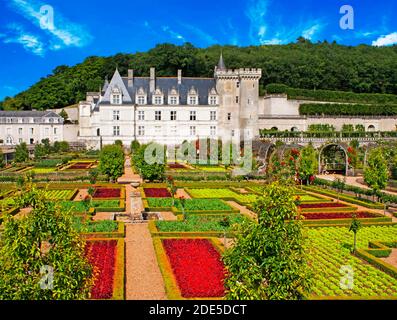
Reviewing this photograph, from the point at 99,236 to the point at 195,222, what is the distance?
4.88 meters

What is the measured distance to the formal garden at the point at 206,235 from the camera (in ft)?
27.8

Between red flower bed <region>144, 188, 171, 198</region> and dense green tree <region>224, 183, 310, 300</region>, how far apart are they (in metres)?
19.6

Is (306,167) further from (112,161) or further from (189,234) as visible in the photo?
(189,234)

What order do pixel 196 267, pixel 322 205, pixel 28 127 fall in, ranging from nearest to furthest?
1. pixel 196 267
2. pixel 322 205
3. pixel 28 127

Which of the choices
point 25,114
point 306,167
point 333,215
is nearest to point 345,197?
point 306,167

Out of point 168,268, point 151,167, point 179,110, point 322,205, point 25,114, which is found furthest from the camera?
point 25,114

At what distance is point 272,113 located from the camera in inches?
2662

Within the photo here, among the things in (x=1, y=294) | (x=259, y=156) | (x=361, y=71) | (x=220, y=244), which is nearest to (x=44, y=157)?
(x=259, y=156)

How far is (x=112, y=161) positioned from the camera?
3275 centimetres

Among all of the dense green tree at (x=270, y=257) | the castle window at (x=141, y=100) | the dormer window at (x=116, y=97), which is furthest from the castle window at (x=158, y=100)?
the dense green tree at (x=270, y=257)

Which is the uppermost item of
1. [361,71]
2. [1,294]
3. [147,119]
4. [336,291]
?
[361,71]

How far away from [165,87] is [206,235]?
140 feet

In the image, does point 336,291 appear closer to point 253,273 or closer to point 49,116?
point 253,273

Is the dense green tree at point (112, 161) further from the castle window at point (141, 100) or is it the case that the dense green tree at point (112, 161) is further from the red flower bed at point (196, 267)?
the castle window at point (141, 100)
